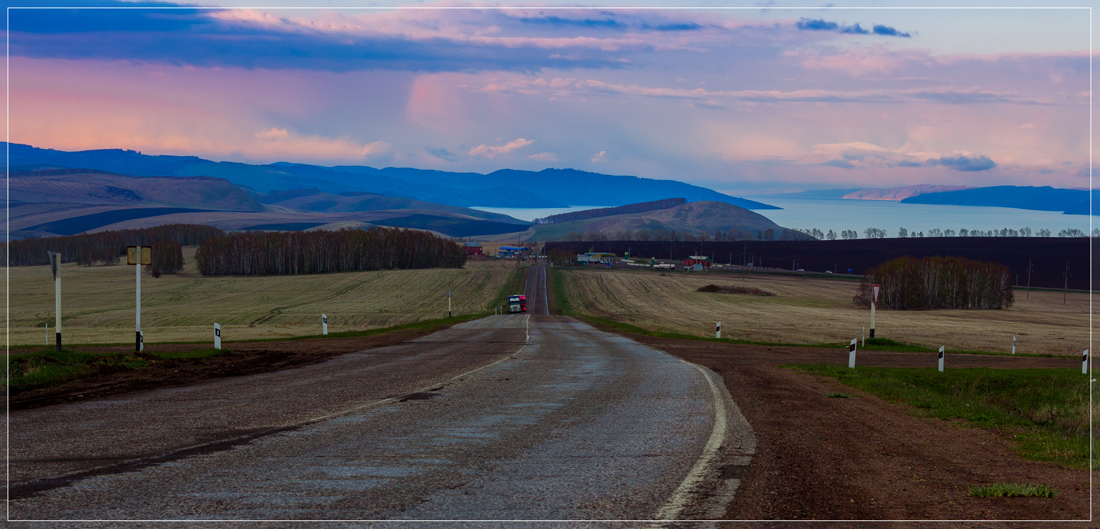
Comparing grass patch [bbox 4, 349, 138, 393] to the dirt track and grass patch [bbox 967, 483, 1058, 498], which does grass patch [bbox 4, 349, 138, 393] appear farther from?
grass patch [bbox 967, 483, 1058, 498]

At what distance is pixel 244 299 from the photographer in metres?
106

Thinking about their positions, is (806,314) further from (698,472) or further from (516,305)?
(698,472)

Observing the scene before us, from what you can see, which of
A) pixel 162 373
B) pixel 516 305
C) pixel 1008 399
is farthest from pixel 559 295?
pixel 162 373

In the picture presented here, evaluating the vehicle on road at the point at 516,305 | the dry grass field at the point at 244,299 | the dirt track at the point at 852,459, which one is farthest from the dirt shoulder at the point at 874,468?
the vehicle on road at the point at 516,305

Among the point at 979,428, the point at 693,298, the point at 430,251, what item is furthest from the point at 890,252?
the point at 979,428

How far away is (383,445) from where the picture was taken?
9992 millimetres

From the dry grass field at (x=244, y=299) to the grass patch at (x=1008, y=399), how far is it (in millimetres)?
50340

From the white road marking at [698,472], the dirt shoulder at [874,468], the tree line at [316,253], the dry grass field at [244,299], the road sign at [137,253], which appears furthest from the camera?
the tree line at [316,253]

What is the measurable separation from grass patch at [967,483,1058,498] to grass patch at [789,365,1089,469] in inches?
88.3

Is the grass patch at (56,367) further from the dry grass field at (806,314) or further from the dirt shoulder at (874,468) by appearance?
the dry grass field at (806,314)

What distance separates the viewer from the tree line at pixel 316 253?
508 feet

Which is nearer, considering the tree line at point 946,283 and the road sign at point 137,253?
the road sign at point 137,253

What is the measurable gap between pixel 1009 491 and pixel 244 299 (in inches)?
4362

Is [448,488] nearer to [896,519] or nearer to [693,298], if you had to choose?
[896,519]
